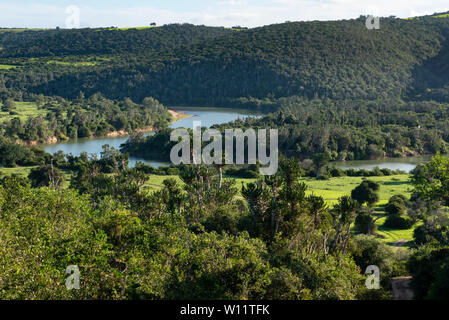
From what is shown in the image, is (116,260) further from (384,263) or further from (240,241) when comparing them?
(384,263)

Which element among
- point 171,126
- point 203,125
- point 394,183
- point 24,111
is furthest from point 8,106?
point 394,183

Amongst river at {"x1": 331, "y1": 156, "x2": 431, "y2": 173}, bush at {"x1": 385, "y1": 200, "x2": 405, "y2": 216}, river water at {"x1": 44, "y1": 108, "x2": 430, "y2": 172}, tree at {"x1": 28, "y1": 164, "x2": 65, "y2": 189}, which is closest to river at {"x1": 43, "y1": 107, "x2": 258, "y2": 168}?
river water at {"x1": 44, "y1": 108, "x2": 430, "y2": 172}

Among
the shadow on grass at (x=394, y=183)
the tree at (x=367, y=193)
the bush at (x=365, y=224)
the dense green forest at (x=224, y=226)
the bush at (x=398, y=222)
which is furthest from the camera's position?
the shadow on grass at (x=394, y=183)

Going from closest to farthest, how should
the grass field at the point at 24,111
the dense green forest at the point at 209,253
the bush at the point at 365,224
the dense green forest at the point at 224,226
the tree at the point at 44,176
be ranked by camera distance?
the dense green forest at the point at 209,253 → the dense green forest at the point at 224,226 → the bush at the point at 365,224 → the tree at the point at 44,176 → the grass field at the point at 24,111

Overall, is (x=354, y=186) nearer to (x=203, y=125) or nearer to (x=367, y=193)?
(x=367, y=193)

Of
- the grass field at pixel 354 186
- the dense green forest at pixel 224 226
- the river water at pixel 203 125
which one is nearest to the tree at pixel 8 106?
the dense green forest at pixel 224 226

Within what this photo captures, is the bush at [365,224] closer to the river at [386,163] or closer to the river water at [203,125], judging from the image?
the river water at [203,125]

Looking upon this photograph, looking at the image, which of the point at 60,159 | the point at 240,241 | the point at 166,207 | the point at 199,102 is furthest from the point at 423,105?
the point at 240,241

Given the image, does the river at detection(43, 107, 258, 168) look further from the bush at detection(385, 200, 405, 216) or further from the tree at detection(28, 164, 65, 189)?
the bush at detection(385, 200, 405, 216)
